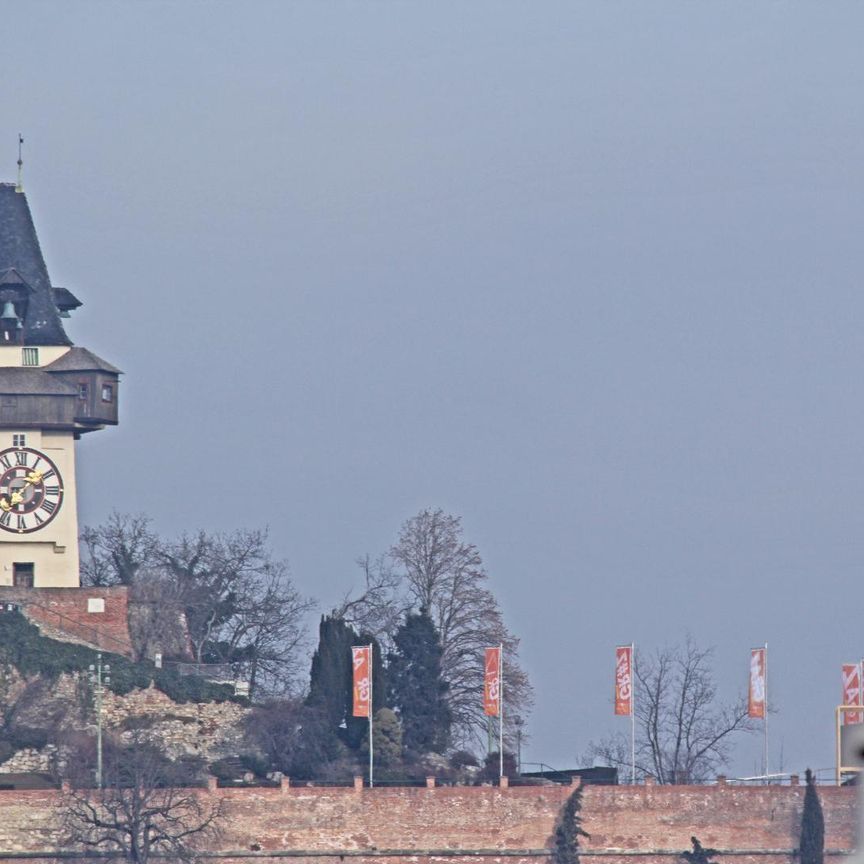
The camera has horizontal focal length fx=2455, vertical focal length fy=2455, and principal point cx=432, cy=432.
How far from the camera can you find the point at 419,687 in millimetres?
78062

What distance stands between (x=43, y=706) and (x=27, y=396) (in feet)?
38.0

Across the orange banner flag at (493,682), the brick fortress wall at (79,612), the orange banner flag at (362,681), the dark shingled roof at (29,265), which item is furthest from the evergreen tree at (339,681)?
the dark shingled roof at (29,265)

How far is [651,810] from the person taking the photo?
68750mm

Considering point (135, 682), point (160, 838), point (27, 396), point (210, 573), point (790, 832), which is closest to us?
point (160, 838)

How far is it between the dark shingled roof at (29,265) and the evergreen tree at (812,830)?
2944 centimetres

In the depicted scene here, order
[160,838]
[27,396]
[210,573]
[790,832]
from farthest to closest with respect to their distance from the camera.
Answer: [210,573]
[27,396]
[790,832]
[160,838]

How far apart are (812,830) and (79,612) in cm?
2429

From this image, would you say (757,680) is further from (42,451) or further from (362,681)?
(42,451)

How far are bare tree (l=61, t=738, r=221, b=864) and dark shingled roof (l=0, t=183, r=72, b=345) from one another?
63.0 ft

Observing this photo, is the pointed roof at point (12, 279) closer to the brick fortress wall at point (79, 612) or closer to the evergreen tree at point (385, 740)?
the brick fortress wall at point (79, 612)

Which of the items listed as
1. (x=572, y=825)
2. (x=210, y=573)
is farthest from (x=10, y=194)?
(x=572, y=825)

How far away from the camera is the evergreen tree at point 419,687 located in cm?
7725

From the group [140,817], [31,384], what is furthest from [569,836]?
[31,384]

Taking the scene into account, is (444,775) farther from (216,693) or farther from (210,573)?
(210,573)
